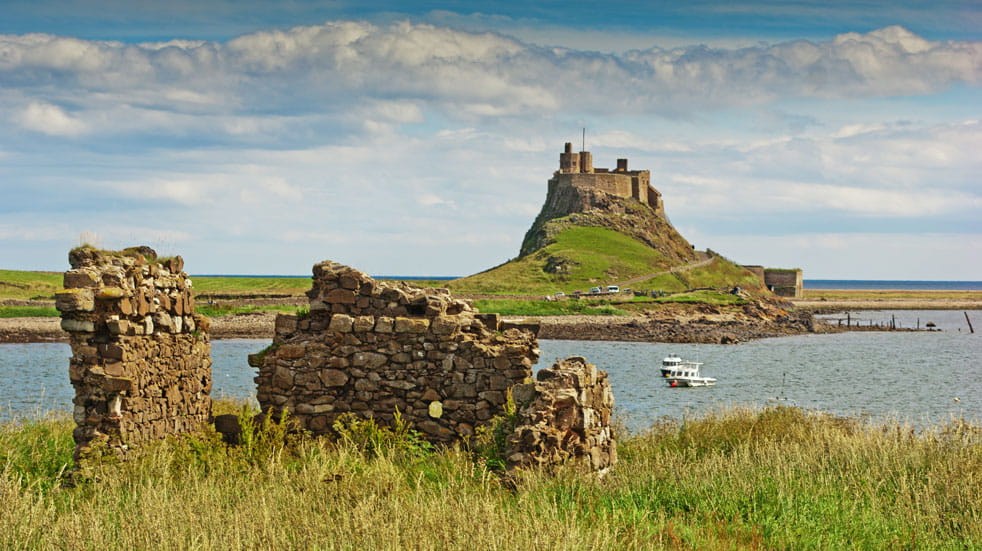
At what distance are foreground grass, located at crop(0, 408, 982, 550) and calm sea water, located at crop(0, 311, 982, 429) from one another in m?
11.0

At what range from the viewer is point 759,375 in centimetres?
4847

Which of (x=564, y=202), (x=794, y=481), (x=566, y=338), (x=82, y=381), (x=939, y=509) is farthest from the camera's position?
(x=564, y=202)

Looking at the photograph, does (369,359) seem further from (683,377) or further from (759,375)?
(759,375)

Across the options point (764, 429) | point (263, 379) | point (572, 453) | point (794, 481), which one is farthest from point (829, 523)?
point (263, 379)

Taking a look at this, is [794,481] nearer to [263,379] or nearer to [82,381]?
[263,379]

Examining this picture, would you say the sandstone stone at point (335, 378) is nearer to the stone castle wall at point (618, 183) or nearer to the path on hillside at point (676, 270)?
the path on hillside at point (676, 270)

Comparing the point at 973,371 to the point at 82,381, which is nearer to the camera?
the point at 82,381

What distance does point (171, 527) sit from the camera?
7.77 meters

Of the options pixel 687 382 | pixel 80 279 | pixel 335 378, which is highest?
pixel 80 279

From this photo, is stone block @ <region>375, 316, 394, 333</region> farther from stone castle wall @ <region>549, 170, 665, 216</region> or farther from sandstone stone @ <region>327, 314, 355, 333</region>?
stone castle wall @ <region>549, 170, 665, 216</region>

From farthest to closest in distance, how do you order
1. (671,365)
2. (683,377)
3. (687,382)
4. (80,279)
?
A: (671,365)
(683,377)
(687,382)
(80,279)

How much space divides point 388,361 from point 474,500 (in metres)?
4.75

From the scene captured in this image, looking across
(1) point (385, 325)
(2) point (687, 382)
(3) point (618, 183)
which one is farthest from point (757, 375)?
(3) point (618, 183)

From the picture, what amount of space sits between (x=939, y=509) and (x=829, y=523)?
1.63m
